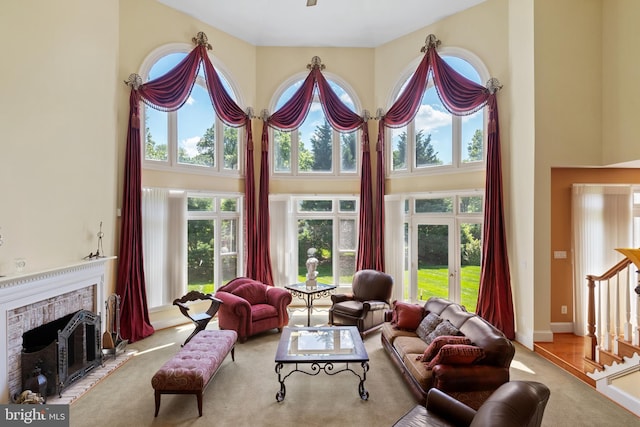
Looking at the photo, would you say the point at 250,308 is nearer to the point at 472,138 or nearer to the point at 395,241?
the point at 395,241

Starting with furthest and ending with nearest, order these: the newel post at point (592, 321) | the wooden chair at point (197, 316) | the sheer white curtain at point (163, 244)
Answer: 1. the sheer white curtain at point (163, 244)
2. the wooden chair at point (197, 316)
3. the newel post at point (592, 321)

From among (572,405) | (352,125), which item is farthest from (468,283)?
(352,125)

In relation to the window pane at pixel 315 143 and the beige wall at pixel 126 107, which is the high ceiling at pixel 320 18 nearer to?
the beige wall at pixel 126 107

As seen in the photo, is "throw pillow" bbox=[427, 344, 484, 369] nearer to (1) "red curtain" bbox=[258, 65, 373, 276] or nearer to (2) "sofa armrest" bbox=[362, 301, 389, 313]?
(2) "sofa armrest" bbox=[362, 301, 389, 313]

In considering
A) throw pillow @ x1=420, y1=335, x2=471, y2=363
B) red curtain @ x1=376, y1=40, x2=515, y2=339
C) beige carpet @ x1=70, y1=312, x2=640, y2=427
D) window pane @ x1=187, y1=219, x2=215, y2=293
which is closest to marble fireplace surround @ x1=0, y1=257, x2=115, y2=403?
beige carpet @ x1=70, y1=312, x2=640, y2=427

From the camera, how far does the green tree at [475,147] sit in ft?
18.4

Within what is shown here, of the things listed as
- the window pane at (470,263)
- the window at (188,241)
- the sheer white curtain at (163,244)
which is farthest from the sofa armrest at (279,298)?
the window pane at (470,263)

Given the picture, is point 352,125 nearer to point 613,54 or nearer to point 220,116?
point 220,116

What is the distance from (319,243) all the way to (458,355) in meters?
4.13

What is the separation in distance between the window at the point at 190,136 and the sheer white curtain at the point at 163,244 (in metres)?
0.59


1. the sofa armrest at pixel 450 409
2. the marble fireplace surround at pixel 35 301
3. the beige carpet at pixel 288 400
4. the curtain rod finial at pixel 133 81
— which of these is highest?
the curtain rod finial at pixel 133 81

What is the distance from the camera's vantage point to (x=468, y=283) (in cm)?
573

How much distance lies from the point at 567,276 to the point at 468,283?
1457mm

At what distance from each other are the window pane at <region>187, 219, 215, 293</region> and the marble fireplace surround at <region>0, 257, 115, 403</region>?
5.59 feet
